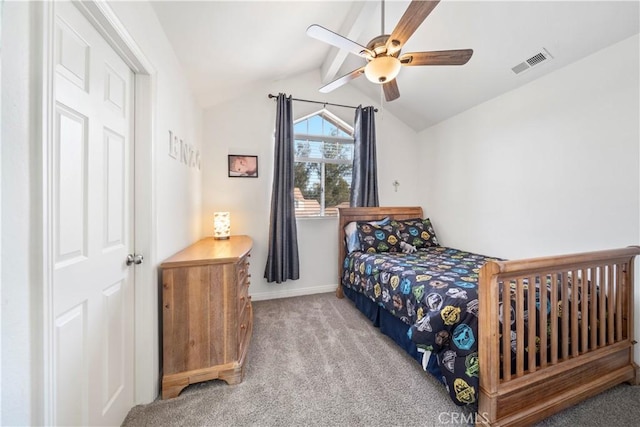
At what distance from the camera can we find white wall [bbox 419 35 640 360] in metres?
1.70

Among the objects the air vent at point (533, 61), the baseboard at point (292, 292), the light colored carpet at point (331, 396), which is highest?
the air vent at point (533, 61)

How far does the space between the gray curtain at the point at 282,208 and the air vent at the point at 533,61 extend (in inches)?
91.8

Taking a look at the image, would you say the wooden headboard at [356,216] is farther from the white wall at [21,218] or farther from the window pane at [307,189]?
the white wall at [21,218]

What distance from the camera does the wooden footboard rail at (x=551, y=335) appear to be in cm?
125

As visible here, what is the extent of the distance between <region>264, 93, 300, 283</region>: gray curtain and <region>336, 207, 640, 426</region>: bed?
1510mm

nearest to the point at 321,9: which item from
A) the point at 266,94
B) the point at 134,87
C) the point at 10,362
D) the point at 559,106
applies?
the point at 266,94

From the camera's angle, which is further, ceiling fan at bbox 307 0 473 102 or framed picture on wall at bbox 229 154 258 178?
framed picture on wall at bbox 229 154 258 178

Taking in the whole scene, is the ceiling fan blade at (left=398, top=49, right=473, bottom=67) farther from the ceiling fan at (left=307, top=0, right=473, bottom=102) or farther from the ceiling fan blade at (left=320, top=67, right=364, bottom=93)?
the ceiling fan blade at (left=320, top=67, right=364, bottom=93)

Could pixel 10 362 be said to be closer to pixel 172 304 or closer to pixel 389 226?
pixel 172 304

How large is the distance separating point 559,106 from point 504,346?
6.82 feet

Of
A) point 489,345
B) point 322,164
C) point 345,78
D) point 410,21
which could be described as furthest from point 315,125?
point 489,345

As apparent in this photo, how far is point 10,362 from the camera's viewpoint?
67 cm

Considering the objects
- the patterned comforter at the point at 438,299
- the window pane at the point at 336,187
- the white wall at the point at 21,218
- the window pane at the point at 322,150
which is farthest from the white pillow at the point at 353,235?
the white wall at the point at 21,218

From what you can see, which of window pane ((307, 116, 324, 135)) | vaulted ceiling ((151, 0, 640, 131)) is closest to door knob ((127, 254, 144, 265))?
vaulted ceiling ((151, 0, 640, 131))
